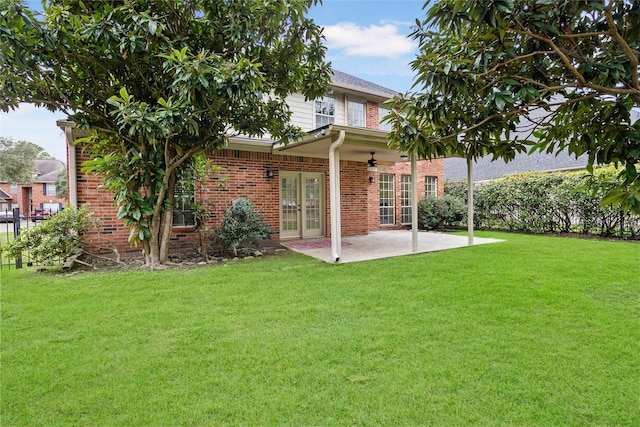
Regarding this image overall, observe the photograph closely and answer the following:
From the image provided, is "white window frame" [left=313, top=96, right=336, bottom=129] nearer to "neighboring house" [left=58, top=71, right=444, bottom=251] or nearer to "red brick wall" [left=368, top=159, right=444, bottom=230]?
"neighboring house" [left=58, top=71, right=444, bottom=251]

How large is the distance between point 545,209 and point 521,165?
857 cm

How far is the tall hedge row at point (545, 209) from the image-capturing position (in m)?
10.2

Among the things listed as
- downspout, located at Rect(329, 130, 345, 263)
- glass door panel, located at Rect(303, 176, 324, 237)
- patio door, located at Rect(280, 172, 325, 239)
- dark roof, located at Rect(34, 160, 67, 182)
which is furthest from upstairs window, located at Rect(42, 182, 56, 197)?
downspout, located at Rect(329, 130, 345, 263)

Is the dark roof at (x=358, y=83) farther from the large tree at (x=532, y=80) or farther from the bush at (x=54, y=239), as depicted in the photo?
the large tree at (x=532, y=80)

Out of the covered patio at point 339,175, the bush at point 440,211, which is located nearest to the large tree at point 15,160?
the covered patio at point 339,175

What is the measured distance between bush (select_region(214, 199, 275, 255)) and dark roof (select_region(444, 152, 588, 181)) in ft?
36.7

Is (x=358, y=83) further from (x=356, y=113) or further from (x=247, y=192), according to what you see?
(x=247, y=192)

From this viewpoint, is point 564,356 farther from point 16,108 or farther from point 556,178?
point 556,178

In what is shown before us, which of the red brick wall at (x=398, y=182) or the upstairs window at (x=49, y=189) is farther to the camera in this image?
the upstairs window at (x=49, y=189)

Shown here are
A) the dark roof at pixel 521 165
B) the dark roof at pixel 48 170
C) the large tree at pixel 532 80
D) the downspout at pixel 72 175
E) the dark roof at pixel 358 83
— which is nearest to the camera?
the large tree at pixel 532 80

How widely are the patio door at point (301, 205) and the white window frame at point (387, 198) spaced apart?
3.41 m

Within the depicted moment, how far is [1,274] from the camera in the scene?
6070 mm

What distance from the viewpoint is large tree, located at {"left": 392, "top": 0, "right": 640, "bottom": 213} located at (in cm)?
189

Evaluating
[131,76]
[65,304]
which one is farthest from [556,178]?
[65,304]
